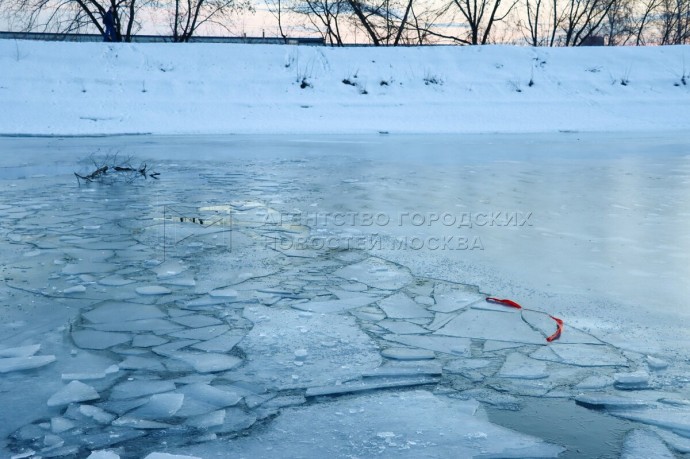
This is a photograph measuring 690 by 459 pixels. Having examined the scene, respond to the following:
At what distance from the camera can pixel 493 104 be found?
1554 cm

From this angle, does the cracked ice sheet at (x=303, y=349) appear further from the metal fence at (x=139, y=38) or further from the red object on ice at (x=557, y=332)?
the metal fence at (x=139, y=38)

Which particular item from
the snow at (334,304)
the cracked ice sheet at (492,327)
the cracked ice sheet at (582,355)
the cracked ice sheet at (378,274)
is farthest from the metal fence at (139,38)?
the cracked ice sheet at (582,355)

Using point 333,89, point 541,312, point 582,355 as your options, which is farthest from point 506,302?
point 333,89

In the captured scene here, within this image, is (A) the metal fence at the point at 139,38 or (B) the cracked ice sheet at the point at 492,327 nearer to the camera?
(B) the cracked ice sheet at the point at 492,327

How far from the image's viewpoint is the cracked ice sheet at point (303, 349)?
233 cm

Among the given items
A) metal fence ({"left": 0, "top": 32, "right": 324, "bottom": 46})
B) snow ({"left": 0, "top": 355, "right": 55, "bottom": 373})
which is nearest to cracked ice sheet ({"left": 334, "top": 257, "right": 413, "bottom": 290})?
snow ({"left": 0, "top": 355, "right": 55, "bottom": 373})

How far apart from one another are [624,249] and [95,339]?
118 inches

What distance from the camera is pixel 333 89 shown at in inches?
636

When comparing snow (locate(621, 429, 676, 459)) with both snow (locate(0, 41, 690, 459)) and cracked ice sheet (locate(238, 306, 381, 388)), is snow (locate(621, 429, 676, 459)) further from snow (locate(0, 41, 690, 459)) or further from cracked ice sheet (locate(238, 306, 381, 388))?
cracked ice sheet (locate(238, 306, 381, 388))

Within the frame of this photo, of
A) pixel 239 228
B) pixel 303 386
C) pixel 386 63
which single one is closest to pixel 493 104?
pixel 386 63

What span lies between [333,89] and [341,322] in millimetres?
13826

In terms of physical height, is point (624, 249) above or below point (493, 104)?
below

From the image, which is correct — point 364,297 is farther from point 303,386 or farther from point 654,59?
point 654,59

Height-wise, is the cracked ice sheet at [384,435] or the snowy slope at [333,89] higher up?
the snowy slope at [333,89]
